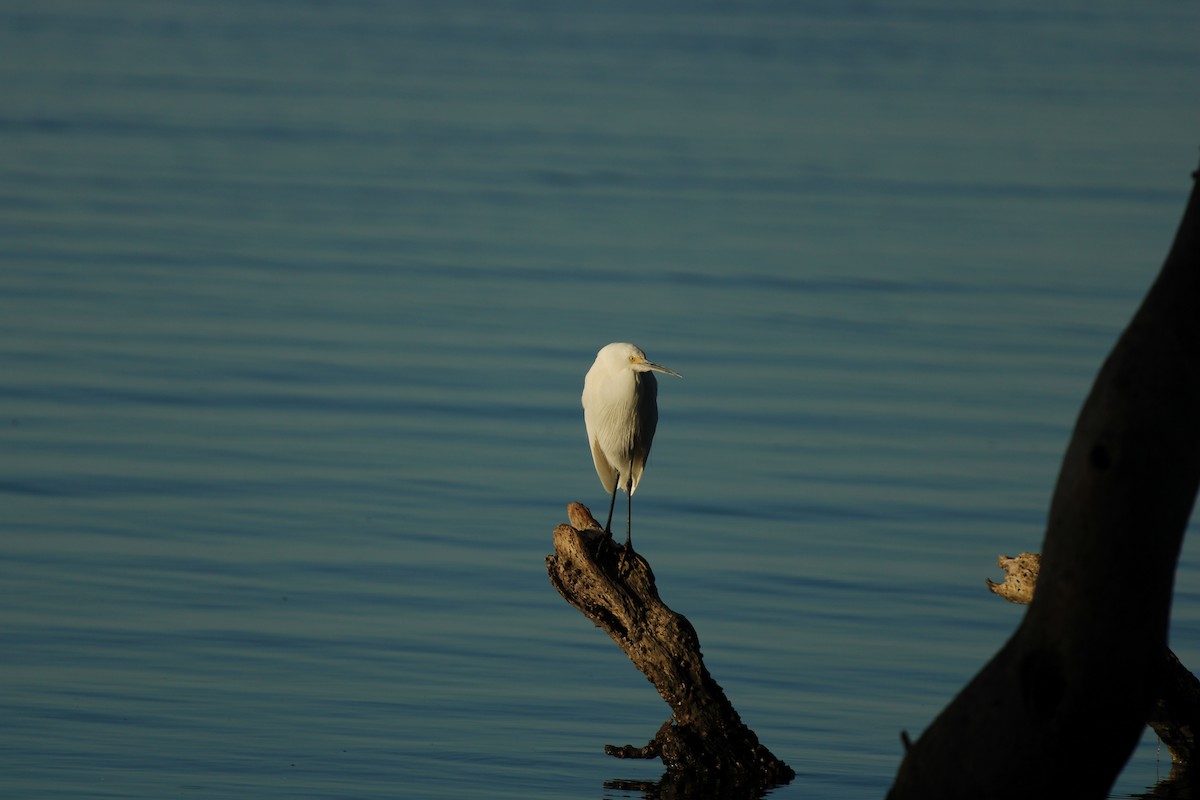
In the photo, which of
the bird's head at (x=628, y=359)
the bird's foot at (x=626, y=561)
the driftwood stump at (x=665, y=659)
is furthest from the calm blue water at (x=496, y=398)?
the bird's head at (x=628, y=359)

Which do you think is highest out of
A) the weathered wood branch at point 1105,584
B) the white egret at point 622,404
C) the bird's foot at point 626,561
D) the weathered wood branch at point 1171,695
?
the white egret at point 622,404

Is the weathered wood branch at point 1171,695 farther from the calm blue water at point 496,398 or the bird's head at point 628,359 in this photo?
the bird's head at point 628,359

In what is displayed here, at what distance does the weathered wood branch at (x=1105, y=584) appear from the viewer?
203 inches

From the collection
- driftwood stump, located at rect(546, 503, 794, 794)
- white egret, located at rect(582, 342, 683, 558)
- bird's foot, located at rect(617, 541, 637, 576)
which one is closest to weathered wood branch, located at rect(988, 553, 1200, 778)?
driftwood stump, located at rect(546, 503, 794, 794)

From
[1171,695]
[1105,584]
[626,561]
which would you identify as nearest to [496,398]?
[626,561]

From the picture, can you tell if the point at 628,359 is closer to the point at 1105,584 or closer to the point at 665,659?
the point at 665,659

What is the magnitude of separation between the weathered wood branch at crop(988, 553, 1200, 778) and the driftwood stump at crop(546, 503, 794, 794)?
1168 mm

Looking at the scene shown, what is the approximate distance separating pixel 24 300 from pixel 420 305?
142 inches

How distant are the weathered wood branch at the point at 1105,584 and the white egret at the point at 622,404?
3.80 meters

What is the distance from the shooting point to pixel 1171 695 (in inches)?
310

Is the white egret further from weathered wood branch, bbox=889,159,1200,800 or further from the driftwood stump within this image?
weathered wood branch, bbox=889,159,1200,800

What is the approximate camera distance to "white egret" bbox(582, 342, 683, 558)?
912 centimetres

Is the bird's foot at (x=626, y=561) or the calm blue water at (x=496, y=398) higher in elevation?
Result: the calm blue water at (x=496, y=398)

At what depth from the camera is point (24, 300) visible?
17.7m
